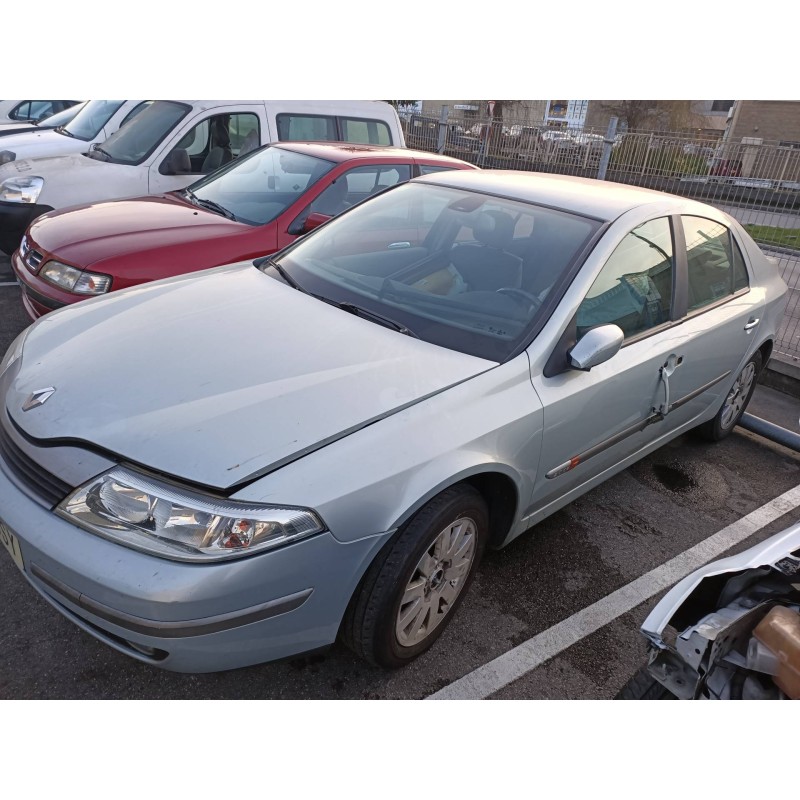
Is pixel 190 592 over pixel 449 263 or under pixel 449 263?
under

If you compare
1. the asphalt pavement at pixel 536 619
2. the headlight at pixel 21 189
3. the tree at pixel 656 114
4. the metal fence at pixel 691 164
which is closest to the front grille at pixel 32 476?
the asphalt pavement at pixel 536 619

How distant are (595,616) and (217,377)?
72.4 inches

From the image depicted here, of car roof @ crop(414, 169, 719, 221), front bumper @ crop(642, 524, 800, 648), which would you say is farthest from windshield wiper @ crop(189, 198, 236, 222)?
front bumper @ crop(642, 524, 800, 648)

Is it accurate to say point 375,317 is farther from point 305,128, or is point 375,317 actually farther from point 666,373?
point 305,128

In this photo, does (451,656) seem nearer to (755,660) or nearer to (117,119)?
(755,660)

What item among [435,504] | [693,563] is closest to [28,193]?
[435,504]

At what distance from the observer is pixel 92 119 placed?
7145 millimetres

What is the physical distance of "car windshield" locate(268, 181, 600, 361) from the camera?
8.60 feet

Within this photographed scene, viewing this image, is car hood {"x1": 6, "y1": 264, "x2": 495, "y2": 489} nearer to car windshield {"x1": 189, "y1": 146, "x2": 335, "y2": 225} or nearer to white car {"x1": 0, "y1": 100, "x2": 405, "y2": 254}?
car windshield {"x1": 189, "y1": 146, "x2": 335, "y2": 225}

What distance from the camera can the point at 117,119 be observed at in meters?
6.83

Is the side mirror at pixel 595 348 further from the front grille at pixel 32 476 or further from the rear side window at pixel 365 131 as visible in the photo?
the rear side window at pixel 365 131

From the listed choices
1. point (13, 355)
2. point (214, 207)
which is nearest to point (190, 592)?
point (13, 355)

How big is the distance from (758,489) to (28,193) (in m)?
5.83

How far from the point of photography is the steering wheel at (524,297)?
8.61ft
